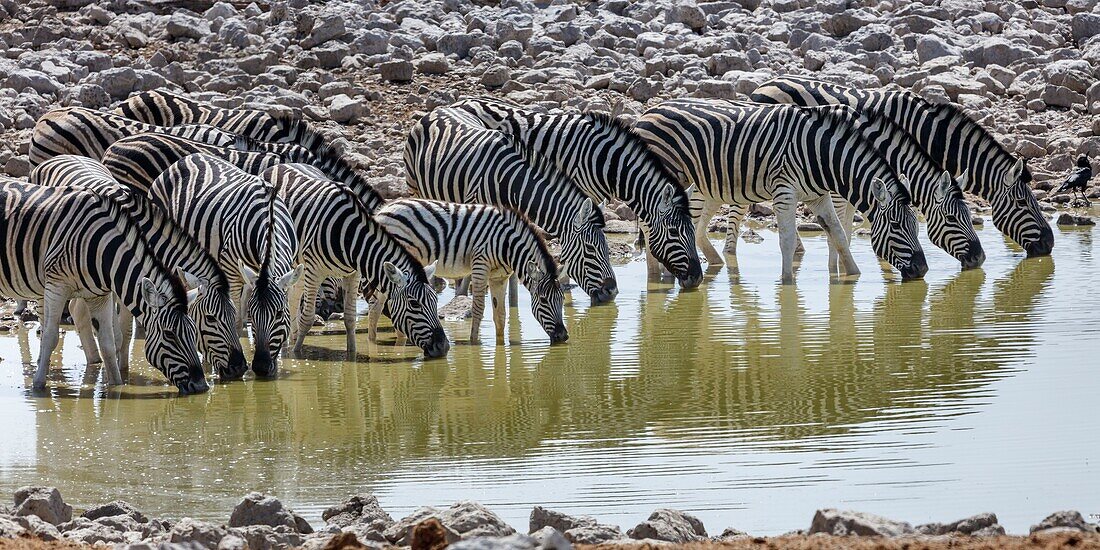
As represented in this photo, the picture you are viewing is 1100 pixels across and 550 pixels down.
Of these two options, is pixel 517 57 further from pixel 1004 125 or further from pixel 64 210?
pixel 64 210

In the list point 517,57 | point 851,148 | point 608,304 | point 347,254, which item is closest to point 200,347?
point 347,254

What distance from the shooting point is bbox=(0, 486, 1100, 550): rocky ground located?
586 centimetres

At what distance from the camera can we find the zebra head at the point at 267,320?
11648 millimetres

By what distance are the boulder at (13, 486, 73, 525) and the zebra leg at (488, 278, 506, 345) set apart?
6200 mm

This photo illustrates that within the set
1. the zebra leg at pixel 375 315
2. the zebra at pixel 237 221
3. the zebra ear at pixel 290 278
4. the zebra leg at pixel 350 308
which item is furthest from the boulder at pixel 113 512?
the zebra leg at pixel 375 315

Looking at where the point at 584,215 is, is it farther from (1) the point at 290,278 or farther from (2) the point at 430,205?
(1) the point at 290,278

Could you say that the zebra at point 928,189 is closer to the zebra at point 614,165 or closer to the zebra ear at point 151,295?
the zebra at point 614,165

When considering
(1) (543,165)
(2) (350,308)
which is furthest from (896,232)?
(2) (350,308)

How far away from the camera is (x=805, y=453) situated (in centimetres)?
852

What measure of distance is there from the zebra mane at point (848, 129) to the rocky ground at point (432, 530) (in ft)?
31.8

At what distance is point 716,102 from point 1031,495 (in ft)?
35.4

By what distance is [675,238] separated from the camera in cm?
1575

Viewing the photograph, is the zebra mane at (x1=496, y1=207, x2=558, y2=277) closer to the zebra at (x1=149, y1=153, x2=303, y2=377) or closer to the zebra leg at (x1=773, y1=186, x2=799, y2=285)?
the zebra at (x1=149, y1=153, x2=303, y2=377)

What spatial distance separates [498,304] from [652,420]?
154 inches
